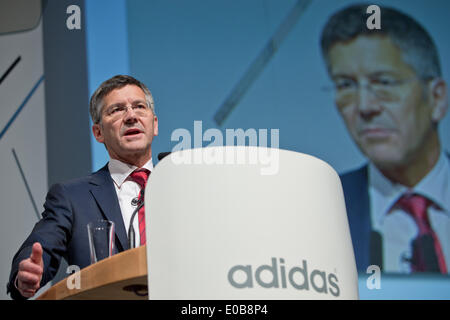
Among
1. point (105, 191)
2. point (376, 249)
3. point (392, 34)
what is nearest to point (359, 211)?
point (376, 249)

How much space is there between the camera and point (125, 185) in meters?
2.20

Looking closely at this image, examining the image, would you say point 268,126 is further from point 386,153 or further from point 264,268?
point 264,268

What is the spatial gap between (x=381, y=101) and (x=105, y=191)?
6.22 ft

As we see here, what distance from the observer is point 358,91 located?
3449 mm

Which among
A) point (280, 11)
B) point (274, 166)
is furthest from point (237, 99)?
point (274, 166)

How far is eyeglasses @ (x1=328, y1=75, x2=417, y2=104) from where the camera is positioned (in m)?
3.44

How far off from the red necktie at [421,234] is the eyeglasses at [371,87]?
57cm

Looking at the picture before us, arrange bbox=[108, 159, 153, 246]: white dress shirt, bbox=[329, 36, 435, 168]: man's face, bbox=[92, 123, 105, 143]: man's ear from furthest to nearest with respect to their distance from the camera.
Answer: bbox=[329, 36, 435, 168]: man's face, bbox=[92, 123, 105, 143]: man's ear, bbox=[108, 159, 153, 246]: white dress shirt

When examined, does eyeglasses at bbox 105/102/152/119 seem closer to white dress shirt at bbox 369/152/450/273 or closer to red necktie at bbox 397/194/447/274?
white dress shirt at bbox 369/152/450/273

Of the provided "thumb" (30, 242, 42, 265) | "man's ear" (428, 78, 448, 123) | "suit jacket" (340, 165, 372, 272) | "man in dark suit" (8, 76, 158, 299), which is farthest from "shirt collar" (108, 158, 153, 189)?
"man's ear" (428, 78, 448, 123)

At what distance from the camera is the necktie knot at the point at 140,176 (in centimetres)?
221

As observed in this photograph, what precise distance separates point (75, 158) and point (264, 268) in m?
2.44

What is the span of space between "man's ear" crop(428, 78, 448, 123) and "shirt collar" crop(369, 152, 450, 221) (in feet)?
0.72

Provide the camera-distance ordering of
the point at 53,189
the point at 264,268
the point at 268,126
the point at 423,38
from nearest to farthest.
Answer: the point at 264,268
the point at 53,189
the point at 268,126
the point at 423,38
